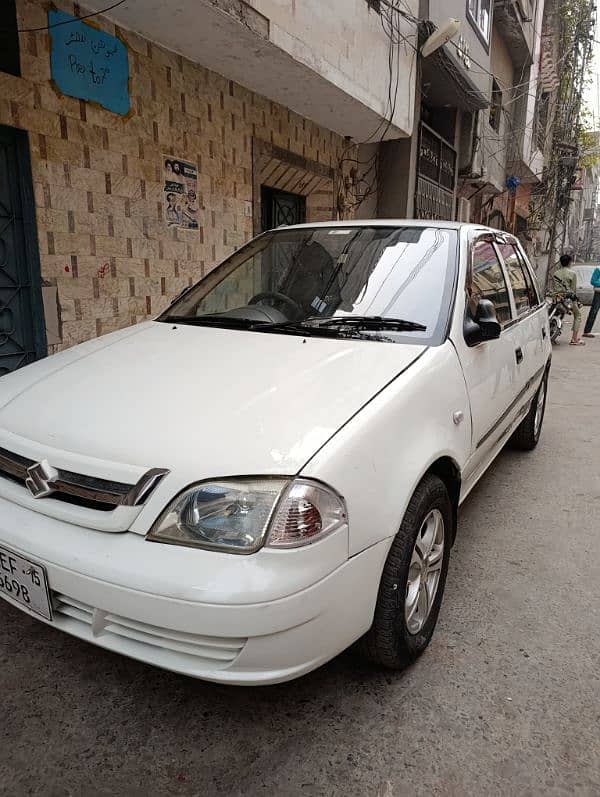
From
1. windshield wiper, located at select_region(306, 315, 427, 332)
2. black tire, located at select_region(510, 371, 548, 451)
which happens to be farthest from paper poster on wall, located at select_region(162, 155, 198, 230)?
black tire, located at select_region(510, 371, 548, 451)

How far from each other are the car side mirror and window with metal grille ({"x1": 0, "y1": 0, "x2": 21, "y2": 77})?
12.1 ft

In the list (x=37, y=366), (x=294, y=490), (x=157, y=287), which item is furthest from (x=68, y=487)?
(x=157, y=287)

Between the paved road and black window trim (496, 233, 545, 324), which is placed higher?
black window trim (496, 233, 545, 324)

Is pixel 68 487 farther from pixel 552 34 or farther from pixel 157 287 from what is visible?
pixel 552 34

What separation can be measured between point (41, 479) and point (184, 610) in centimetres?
65

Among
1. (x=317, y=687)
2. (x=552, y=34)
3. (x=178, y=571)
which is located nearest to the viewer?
(x=178, y=571)

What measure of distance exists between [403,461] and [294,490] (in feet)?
1.55

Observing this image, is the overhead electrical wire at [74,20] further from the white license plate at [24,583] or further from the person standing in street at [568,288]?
the person standing in street at [568,288]

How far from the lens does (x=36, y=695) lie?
193cm

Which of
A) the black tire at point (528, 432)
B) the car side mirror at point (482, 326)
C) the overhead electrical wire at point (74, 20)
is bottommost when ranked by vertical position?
the black tire at point (528, 432)

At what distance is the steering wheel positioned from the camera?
2.77 metres

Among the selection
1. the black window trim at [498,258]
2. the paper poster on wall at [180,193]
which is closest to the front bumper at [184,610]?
the black window trim at [498,258]

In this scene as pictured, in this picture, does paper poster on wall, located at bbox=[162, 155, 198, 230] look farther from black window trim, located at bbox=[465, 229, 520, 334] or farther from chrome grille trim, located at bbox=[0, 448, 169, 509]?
chrome grille trim, located at bbox=[0, 448, 169, 509]

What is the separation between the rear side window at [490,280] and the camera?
2.98 meters
